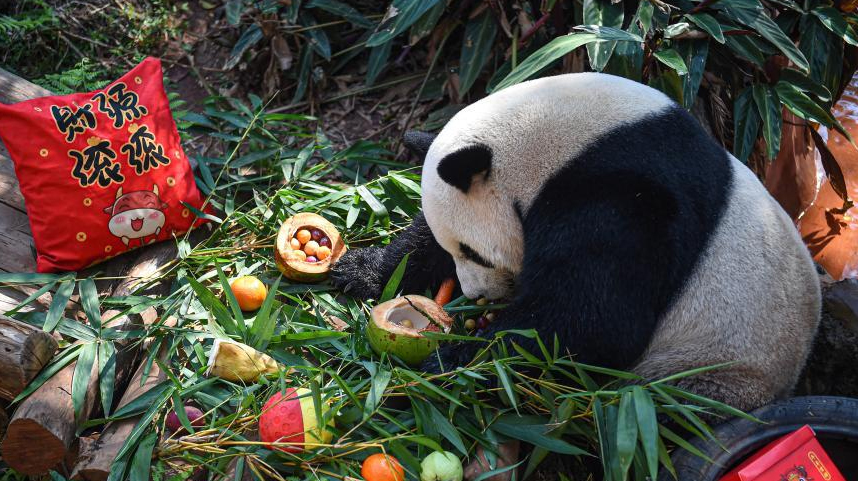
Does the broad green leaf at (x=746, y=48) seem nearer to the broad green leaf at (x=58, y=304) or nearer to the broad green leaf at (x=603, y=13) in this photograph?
the broad green leaf at (x=603, y=13)

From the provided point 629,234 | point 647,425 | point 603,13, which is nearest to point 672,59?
point 603,13

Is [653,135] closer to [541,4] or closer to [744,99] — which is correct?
[744,99]

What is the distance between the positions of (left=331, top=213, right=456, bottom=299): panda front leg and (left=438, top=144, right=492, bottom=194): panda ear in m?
0.76

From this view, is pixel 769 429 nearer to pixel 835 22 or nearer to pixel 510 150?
pixel 510 150

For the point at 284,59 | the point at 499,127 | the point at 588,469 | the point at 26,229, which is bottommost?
the point at 588,469

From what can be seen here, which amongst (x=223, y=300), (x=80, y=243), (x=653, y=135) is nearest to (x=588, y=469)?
(x=653, y=135)

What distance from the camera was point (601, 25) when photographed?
3529 mm

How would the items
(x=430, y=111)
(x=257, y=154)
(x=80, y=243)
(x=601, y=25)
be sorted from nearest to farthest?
(x=80, y=243), (x=601, y=25), (x=257, y=154), (x=430, y=111)

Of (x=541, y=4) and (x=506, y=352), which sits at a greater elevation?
(x=541, y=4)

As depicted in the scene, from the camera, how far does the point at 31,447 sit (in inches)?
104

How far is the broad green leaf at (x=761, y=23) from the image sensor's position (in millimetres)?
3395

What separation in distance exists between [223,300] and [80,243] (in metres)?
0.71

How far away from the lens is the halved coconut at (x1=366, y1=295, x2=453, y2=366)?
2.77 meters

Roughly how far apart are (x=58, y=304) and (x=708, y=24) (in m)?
3.24
